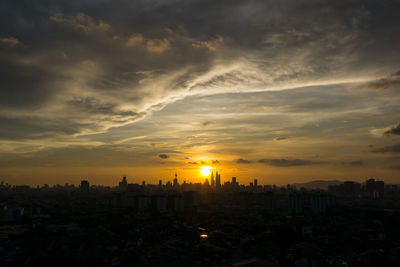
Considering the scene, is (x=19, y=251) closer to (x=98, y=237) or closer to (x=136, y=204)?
(x=98, y=237)

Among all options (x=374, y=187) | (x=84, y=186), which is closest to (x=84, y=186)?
(x=84, y=186)

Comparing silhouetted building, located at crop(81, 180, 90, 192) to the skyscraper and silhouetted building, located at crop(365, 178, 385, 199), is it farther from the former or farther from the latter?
silhouetted building, located at crop(365, 178, 385, 199)

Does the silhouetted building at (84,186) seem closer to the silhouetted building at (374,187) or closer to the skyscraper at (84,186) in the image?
the skyscraper at (84,186)

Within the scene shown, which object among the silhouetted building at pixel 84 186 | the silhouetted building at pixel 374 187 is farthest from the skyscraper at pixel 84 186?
the silhouetted building at pixel 374 187

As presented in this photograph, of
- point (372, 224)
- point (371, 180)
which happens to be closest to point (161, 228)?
point (372, 224)

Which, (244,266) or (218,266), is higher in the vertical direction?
(244,266)

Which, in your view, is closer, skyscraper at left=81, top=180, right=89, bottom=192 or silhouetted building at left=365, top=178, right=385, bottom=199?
silhouetted building at left=365, top=178, right=385, bottom=199

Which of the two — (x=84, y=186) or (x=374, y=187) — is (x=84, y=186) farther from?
(x=374, y=187)

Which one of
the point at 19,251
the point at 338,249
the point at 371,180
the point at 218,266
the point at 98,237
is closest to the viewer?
the point at 218,266

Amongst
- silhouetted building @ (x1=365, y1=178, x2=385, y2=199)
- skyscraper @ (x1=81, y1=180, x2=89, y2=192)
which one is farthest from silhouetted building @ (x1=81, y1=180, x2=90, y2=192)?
silhouetted building @ (x1=365, y1=178, x2=385, y2=199)

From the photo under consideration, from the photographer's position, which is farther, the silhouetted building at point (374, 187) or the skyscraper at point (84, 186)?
the skyscraper at point (84, 186)

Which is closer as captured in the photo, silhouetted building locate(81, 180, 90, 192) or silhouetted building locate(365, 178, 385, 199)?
silhouetted building locate(365, 178, 385, 199)
